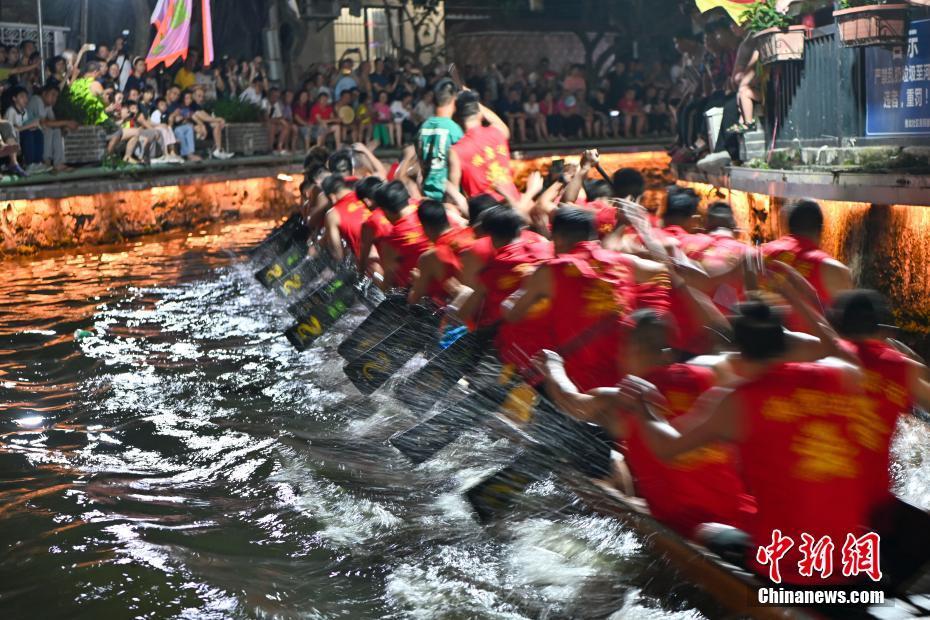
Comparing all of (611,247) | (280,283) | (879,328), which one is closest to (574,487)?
(611,247)

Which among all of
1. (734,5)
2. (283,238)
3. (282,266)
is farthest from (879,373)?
(283,238)

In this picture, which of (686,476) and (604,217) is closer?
(686,476)

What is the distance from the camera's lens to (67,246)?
52.0 ft

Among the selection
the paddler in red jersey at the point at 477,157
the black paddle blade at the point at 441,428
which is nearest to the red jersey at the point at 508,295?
the black paddle blade at the point at 441,428

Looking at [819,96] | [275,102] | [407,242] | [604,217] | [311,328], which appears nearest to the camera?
[604,217]

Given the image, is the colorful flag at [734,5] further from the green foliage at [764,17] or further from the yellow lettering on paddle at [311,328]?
the yellow lettering on paddle at [311,328]

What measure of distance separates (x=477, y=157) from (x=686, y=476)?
5.34 metres

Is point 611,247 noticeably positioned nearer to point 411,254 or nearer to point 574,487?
point 574,487

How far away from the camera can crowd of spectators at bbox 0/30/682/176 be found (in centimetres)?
1591

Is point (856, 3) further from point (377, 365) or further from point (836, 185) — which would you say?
point (377, 365)

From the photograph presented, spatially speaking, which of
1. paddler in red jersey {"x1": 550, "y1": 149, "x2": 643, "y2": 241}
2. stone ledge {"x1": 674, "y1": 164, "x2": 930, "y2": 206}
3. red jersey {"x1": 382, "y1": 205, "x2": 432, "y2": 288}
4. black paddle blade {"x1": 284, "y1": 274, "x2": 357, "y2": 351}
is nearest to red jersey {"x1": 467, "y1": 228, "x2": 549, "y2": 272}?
paddler in red jersey {"x1": 550, "y1": 149, "x2": 643, "y2": 241}

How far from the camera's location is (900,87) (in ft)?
30.8

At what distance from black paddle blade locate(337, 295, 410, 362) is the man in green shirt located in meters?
2.17

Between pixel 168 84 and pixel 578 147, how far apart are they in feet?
28.6
